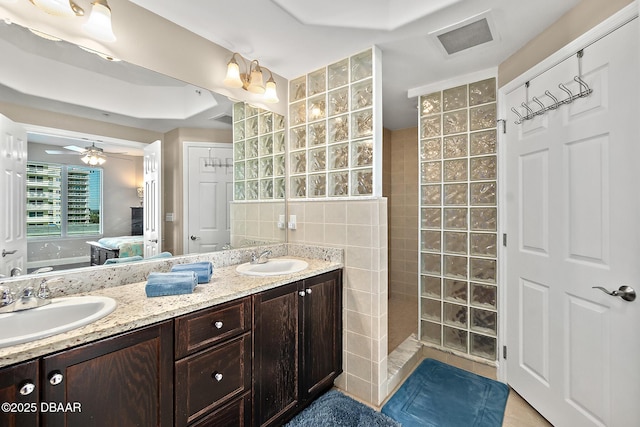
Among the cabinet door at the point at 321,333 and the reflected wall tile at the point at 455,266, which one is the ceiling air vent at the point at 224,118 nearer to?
the cabinet door at the point at 321,333

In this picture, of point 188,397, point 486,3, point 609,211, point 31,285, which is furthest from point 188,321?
point 486,3

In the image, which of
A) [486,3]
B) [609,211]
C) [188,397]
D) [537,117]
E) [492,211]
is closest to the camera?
[188,397]

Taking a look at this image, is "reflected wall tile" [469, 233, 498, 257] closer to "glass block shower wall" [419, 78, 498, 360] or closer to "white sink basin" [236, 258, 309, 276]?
"glass block shower wall" [419, 78, 498, 360]

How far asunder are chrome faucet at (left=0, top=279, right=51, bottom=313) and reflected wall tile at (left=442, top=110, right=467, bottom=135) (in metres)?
2.75

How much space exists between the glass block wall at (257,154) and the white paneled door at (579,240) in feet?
5.77

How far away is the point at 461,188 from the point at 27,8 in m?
2.81

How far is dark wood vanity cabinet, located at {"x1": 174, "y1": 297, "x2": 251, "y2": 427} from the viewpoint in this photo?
3.68 ft

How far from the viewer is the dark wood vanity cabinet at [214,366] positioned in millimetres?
1121

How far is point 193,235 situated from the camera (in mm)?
1786

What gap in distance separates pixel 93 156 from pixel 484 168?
264 centimetres

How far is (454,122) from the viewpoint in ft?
7.65

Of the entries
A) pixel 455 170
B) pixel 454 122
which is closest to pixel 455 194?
pixel 455 170

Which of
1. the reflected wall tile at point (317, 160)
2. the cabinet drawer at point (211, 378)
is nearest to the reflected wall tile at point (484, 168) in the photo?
the reflected wall tile at point (317, 160)

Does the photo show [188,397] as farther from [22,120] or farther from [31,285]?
[22,120]
